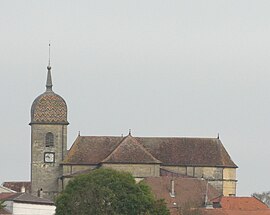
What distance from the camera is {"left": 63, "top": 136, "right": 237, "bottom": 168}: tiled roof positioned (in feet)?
459

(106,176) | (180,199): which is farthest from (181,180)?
(106,176)

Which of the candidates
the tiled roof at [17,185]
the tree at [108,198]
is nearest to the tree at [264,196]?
the tiled roof at [17,185]

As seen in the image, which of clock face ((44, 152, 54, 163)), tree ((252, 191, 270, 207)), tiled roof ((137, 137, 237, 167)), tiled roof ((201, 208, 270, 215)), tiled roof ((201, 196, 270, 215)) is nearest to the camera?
tiled roof ((201, 208, 270, 215))

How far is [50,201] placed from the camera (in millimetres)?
132250

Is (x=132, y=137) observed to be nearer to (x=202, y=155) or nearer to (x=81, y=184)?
(x=202, y=155)

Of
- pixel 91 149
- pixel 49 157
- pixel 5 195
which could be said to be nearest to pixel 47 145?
pixel 49 157

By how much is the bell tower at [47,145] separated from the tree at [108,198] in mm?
25319

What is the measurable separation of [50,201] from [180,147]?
15.9 metres

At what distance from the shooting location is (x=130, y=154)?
139m

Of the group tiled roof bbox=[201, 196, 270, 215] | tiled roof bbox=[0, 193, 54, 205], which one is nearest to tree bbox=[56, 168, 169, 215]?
tiled roof bbox=[0, 193, 54, 205]

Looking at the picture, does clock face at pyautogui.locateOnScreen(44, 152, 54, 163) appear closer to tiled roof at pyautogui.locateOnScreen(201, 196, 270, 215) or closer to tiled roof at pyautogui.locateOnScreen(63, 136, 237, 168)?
tiled roof at pyautogui.locateOnScreen(63, 136, 237, 168)

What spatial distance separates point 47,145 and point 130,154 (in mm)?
7475

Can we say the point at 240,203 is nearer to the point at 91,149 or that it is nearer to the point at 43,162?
the point at 91,149

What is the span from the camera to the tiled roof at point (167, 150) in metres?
140
